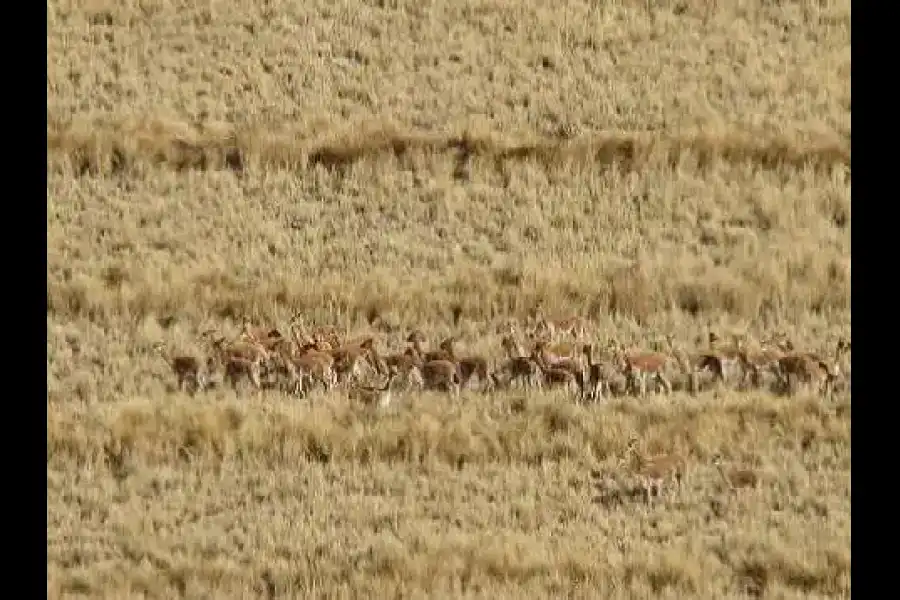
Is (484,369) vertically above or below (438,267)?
below

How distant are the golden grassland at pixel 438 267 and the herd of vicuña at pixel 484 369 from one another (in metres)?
0.27

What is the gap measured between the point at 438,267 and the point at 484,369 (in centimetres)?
257

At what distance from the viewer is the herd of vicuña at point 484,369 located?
17.0m

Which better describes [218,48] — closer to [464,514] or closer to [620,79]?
[620,79]

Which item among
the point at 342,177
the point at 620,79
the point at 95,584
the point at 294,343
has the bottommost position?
the point at 95,584

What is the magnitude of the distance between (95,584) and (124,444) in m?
2.32

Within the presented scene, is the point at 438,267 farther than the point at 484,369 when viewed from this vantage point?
Yes

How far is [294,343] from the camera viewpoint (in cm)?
1744

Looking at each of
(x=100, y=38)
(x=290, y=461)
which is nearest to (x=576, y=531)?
(x=290, y=461)

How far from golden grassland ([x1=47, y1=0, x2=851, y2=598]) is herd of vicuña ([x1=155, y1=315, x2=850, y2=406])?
0.27m

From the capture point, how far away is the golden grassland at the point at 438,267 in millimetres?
14648

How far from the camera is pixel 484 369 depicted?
56.4 ft

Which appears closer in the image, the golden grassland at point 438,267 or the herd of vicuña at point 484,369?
the golden grassland at point 438,267

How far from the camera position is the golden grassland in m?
14.6
